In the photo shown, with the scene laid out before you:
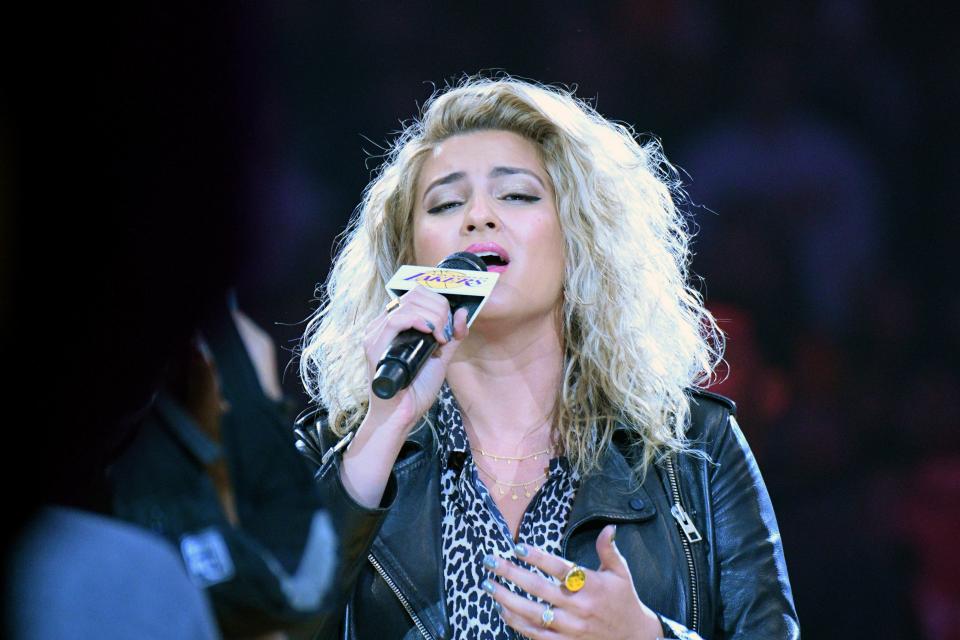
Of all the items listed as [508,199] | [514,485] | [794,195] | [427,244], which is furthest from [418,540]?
[794,195]

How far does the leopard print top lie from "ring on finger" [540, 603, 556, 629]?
22cm

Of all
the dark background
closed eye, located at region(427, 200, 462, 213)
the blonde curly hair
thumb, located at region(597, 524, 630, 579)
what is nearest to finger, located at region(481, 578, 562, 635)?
thumb, located at region(597, 524, 630, 579)

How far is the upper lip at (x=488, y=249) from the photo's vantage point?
6.91 feet

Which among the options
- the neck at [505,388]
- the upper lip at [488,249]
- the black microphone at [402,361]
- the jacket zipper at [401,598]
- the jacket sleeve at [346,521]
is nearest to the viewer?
the black microphone at [402,361]

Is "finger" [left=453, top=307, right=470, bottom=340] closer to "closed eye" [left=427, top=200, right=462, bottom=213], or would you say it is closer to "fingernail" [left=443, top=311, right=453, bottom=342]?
"fingernail" [left=443, top=311, right=453, bottom=342]

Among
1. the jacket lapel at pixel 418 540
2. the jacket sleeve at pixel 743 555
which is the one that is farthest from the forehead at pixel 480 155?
the jacket sleeve at pixel 743 555

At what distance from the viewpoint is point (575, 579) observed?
1.71 m

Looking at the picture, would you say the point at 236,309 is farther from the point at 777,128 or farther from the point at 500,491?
the point at 777,128

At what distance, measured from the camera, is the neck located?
223 centimetres

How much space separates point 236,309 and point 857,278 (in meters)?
2.50

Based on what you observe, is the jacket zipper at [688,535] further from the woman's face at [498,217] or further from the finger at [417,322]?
the finger at [417,322]

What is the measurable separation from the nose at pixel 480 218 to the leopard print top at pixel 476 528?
1.32 ft

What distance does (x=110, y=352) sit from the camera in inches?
26.5

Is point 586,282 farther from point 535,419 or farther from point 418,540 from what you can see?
point 418,540
